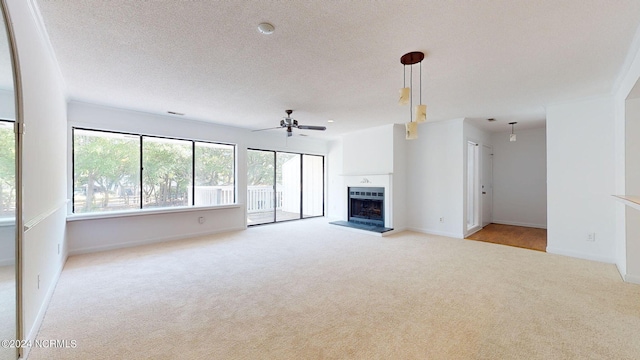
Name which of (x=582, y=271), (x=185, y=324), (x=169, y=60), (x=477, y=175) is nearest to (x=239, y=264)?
(x=185, y=324)

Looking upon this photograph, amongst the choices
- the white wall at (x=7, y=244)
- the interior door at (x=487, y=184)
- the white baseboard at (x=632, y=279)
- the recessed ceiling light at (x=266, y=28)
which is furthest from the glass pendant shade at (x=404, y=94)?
the interior door at (x=487, y=184)

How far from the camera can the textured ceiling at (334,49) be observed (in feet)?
6.11

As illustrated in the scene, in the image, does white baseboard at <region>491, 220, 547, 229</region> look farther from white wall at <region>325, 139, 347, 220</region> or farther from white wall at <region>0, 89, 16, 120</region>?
white wall at <region>0, 89, 16, 120</region>

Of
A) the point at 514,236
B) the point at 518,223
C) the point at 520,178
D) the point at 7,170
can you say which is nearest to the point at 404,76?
the point at 7,170

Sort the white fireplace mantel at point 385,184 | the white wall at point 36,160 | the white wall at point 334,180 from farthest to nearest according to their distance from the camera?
the white wall at point 334,180 → the white fireplace mantel at point 385,184 → the white wall at point 36,160

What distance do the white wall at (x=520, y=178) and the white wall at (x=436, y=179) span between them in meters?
2.33

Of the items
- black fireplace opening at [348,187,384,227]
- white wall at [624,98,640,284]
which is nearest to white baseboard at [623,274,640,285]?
white wall at [624,98,640,284]

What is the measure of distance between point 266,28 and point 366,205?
16.3 feet

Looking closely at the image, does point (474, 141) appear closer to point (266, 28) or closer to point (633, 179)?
point (633, 179)

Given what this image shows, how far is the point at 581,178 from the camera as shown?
391cm

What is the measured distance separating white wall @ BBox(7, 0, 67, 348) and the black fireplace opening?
531 centimetres

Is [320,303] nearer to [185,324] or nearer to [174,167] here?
[185,324]

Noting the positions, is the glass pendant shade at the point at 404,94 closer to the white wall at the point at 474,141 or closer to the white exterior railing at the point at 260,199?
the white wall at the point at 474,141

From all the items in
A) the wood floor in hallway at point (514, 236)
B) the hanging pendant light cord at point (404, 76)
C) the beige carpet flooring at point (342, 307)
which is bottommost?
the beige carpet flooring at point (342, 307)
